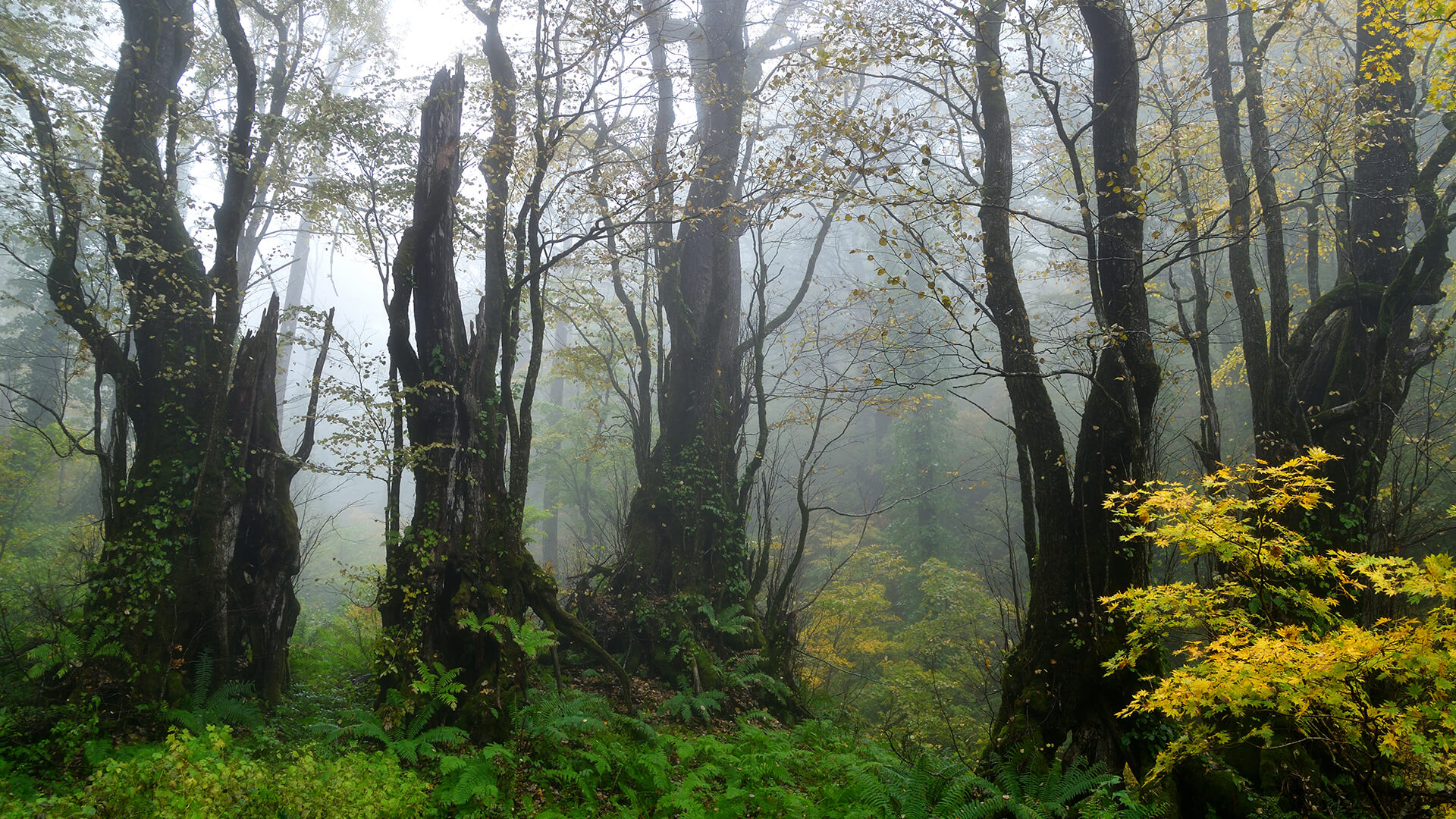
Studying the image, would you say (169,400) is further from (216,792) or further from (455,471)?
(216,792)

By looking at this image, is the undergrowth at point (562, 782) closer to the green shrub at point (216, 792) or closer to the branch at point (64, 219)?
the green shrub at point (216, 792)

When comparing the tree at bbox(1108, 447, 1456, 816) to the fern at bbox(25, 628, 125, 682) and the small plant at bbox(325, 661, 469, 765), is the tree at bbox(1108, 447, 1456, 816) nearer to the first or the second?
the small plant at bbox(325, 661, 469, 765)

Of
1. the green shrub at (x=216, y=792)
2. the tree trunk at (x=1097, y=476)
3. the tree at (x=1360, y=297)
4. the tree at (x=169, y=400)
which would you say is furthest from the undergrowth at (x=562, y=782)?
the tree at (x=1360, y=297)

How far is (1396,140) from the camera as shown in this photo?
7219mm

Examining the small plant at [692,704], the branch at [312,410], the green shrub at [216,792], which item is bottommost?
the small plant at [692,704]

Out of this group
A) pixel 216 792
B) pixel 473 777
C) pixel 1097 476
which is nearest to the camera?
pixel 216 792

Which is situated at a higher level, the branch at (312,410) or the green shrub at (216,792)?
the branch at (312,410)

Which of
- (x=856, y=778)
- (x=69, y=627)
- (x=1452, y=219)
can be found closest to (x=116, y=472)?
(x=69, y=627)

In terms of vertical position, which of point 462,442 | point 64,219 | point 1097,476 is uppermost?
point 64,219

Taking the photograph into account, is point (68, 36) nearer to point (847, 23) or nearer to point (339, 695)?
point (339, 695)

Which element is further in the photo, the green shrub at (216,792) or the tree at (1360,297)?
the tree at (1360,297)

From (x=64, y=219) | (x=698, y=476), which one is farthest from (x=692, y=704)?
(x=64, y=219)

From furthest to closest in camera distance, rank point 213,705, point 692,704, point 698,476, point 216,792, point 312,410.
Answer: point 698,476, point 312,410, point 692,704, point 213,705, point 216,792

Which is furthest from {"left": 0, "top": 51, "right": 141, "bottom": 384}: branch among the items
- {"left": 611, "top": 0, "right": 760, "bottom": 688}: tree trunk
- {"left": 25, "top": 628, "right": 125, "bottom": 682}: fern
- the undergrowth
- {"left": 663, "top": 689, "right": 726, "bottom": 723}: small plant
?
{"left": 663, "top": 689, "right": 726, "bottom": 723}: small plant
